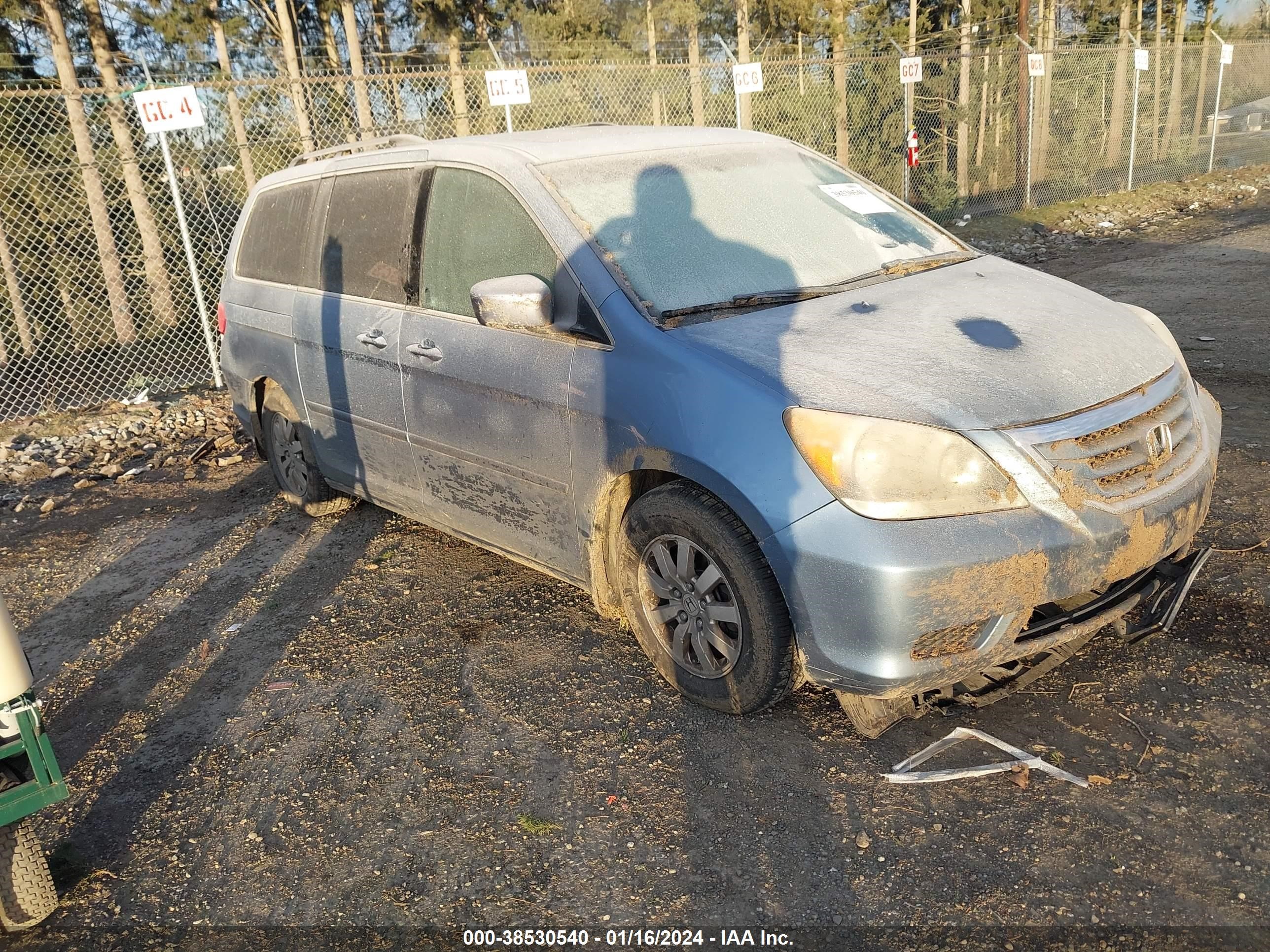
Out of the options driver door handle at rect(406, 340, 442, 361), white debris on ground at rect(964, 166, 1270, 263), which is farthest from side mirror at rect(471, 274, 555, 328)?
white debris on ground at rect(964, 166, 1270, 263)

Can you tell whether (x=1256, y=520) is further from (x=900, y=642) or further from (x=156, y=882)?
(x=156, y=882)

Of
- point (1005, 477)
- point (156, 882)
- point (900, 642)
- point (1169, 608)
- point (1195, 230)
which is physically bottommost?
point (1195, 230)

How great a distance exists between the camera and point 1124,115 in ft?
66.7

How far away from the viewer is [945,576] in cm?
270

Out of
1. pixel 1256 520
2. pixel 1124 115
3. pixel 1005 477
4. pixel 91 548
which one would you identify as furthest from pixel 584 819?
pixel 1124 115

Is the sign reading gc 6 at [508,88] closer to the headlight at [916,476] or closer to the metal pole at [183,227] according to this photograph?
the metal pole at [183,227]

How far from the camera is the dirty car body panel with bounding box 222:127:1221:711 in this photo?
277 cm

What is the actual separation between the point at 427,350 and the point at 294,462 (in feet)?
6.27

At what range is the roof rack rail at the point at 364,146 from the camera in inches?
181

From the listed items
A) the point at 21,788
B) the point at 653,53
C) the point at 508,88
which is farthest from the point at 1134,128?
the point at 21,788

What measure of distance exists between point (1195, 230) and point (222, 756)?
51.3 ft

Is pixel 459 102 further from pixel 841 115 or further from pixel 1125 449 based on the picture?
pixel 1125 449

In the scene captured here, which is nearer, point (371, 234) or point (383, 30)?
point (371, 234)

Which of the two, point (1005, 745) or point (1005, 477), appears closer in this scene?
point (1005, 477)
